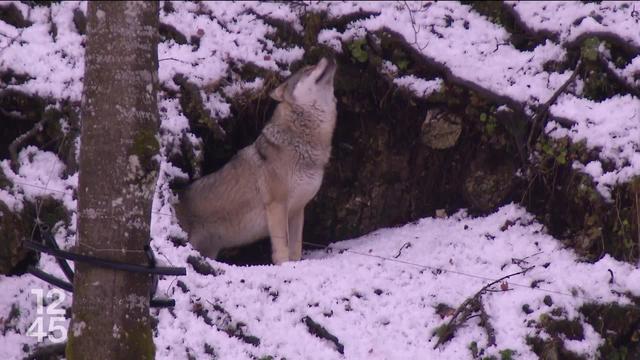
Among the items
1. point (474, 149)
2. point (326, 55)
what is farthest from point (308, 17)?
point (474, 149)

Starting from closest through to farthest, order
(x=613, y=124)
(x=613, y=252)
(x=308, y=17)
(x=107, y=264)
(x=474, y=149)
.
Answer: (x=107, y=264) < (x=613, y=252) < (x=613, y=124) < (x=474, y=149) < (x=308, y=17)

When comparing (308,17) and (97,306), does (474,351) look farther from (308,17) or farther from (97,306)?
(308,17)

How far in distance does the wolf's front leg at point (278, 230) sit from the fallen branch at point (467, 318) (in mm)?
1776

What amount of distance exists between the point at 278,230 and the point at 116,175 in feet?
12.2

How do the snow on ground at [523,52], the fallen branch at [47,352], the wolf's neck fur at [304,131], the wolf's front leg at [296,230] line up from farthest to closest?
the wolf's front leg at [296,230]
the wolf's neck fur at [304,131]
the snow on ground at [523,52]
the fallen branch at [47,352]

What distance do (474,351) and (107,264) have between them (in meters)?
2.90

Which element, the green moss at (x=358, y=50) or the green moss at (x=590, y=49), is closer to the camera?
the green moss at (x=590, y=49)

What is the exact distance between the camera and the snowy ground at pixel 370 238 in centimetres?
522

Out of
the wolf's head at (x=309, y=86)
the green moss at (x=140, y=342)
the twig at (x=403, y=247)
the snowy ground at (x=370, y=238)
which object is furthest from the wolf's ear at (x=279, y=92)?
the green moss at (x=140, y=342)

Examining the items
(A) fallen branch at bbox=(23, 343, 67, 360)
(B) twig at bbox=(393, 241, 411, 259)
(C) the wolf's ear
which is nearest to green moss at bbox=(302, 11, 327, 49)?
(C) the wolf's ear

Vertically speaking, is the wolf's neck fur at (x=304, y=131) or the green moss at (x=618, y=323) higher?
the wolf's neck fur at (x=304, y=131)

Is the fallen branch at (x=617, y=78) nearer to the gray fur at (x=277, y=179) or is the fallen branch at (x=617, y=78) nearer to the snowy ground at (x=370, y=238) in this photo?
the snowy ground at (x=370, y=238)

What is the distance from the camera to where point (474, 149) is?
7.20 meters

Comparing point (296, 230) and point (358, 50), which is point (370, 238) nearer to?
point (296, 230)
